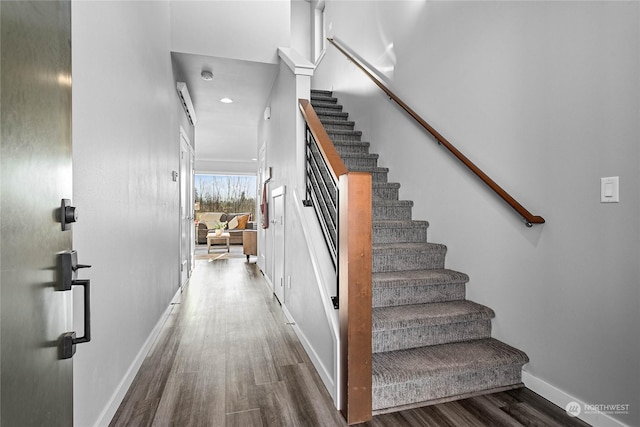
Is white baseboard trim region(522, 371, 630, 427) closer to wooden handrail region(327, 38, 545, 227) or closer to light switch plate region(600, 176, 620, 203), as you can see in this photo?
wooden handrail region(327, 38, 545, 227)

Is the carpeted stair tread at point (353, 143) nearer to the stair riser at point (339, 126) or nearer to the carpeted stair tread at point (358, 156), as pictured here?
the carpeted stair tread at point (358, 156)

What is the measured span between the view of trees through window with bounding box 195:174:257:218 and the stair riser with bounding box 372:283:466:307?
10.7 metres

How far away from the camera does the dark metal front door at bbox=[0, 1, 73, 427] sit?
0.63 metres

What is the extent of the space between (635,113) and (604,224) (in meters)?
0.50

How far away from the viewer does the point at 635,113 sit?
148 centimetres

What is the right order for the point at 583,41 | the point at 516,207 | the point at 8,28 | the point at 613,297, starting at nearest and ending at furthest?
1. the point at 8,28
2. the point at 613,297
3. the point at 583,41
4. the point at 516,207

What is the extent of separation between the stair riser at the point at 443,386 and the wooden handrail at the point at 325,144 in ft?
3.74

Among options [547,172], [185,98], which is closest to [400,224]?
[547,172]

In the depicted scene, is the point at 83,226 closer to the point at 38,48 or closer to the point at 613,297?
the point at 38,48

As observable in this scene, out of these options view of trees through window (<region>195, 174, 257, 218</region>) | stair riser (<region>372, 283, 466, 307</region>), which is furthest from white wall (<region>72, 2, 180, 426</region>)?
view of trees through window (<region>195, 174, 257, 218</region>)

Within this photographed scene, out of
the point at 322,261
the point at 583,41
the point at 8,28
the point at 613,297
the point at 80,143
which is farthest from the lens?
the point at 322,261

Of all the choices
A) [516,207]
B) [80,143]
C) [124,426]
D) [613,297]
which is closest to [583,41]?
[516,207]

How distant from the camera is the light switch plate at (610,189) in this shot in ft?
5.09

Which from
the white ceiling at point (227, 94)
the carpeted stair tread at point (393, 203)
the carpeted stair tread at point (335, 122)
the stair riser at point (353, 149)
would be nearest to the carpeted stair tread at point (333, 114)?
the carpeted stair tread at point (335, 122)
